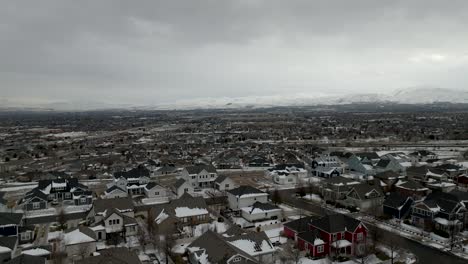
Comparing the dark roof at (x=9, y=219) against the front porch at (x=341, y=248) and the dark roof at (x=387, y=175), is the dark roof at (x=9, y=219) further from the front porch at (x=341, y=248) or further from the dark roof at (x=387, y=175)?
the dark roof at (x=387, y=175)

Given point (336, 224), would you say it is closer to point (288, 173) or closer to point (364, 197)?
point (364, 197)

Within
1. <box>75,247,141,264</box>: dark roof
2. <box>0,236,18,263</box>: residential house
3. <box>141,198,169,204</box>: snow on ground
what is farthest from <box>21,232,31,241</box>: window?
<box>141,198,169,204</box>: snow on ground

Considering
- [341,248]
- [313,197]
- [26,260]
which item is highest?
[26,260]

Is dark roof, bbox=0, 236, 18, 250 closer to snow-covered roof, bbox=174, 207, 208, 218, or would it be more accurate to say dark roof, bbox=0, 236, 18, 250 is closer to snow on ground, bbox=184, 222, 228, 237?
snow-covered roof, bbox=174, 207, 208, 218

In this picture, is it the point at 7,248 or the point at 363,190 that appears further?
the point at 363,190

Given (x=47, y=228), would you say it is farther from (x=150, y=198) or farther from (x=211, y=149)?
(x=211, y=149)

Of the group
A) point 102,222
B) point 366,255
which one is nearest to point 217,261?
point 366,255

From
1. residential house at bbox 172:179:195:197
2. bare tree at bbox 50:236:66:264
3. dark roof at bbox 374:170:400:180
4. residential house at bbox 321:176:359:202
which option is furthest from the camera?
dark roof at bbox 374:170:400:180

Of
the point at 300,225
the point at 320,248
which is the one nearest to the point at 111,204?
the point at 300,225
